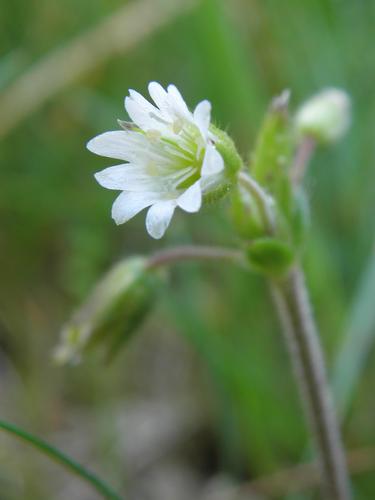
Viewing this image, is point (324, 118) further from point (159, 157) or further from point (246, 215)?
point (159, 157)

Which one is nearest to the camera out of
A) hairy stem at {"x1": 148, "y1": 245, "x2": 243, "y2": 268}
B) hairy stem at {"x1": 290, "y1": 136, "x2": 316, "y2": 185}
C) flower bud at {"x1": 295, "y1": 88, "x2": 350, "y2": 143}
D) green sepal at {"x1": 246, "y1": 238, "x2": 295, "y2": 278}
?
green sepal at {"x1": 246, "y1": 238, "x2": 295, "y2": 278}

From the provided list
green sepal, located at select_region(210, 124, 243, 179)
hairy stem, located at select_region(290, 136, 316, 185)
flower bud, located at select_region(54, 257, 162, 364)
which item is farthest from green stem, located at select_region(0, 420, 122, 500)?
hairy stem, located at select_region(290, 136, 316, 185)

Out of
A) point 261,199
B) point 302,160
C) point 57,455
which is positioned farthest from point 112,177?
point 302,160

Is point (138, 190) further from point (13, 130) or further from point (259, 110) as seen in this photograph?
point (13, 130)

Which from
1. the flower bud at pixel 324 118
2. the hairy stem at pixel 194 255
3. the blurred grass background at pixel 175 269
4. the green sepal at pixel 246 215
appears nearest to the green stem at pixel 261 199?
the green sepal at pixel 246 215

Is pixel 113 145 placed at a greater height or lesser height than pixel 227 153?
greater

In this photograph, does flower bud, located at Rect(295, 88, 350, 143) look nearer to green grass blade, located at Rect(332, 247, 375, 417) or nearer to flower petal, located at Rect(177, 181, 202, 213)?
green grass blade, located at Rect(332, 247, 375, 417)
